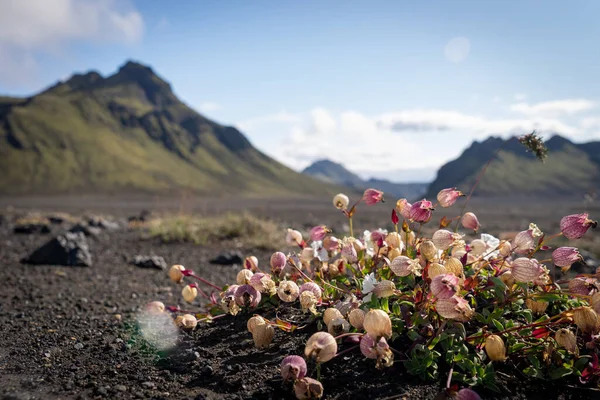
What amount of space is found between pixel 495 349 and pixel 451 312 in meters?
0.26

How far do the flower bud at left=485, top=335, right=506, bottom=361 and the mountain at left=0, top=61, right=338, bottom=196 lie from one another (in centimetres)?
7885

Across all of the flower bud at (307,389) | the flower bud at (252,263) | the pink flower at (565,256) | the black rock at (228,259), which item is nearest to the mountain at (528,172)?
the black rock at (228,259)

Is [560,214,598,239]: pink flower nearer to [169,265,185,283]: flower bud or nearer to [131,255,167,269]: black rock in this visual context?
[169,265,185,283]: flower bud

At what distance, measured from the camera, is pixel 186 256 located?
25.3 ft

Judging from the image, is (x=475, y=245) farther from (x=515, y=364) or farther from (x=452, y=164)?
(x=452, y=164)

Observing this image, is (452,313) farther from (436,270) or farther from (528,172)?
(528,172)

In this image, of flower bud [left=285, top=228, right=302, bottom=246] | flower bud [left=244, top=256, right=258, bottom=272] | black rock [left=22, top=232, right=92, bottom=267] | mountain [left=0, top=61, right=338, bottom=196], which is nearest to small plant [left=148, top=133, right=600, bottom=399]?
flower bud [left=244, top=256, right=258, bottom=272]

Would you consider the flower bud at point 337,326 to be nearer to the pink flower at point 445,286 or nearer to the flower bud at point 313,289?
the flower bud at point 313,289

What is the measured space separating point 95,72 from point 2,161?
388 ft

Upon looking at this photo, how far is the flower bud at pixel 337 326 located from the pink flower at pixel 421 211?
0.61 m

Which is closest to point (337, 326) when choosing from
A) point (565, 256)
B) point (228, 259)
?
point (565, 256)

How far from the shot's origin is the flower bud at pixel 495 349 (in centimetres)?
183

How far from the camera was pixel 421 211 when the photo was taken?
2137 millimetres

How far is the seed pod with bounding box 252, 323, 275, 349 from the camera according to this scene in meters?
2.15
